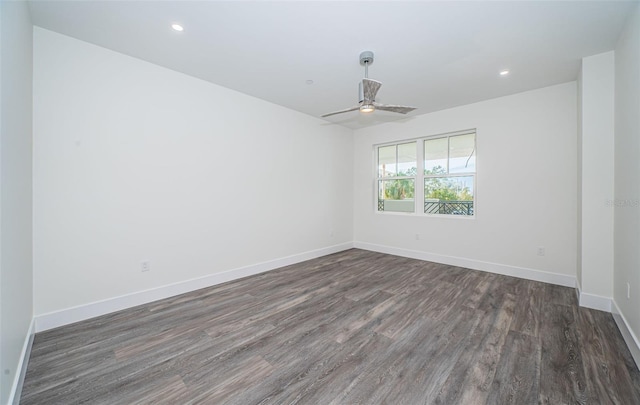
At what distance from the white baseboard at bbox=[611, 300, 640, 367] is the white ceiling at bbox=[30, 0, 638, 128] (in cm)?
265

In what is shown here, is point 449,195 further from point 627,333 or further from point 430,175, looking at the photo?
point 627,333

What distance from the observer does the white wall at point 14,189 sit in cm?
135

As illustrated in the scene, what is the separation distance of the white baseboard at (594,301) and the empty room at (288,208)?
0.01 meters

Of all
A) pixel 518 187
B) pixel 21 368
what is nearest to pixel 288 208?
pixel 21 368

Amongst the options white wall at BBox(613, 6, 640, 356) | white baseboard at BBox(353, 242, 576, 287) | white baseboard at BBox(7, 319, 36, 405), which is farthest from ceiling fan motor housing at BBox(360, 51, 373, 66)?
white baseboard at BBox(7, 319, 36, 405)

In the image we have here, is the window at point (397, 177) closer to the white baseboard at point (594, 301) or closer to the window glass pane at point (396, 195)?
the window glass pane at point (396, 195)

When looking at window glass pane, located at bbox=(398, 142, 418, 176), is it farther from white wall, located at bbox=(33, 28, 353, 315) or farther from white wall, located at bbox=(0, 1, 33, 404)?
white wall, located at bbox=(0, 1, 33, 404)

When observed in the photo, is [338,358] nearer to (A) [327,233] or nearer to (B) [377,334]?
(B) [377,334]

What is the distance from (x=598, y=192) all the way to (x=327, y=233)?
3.90m

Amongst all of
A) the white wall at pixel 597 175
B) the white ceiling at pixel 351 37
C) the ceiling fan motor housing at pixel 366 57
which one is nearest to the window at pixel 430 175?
the white ceiling at pixel 351 37

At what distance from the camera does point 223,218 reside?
3545mm

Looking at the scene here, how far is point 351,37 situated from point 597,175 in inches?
119

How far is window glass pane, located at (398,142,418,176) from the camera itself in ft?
16.5

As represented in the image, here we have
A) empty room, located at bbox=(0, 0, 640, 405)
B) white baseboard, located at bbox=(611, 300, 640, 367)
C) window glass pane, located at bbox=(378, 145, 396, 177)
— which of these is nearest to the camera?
empty room, located at bbox=(0, 0, 640, 405)
